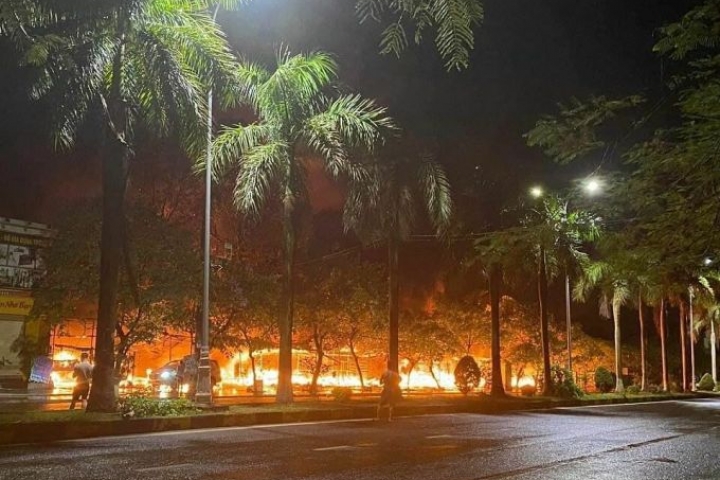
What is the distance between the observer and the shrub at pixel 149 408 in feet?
53.6

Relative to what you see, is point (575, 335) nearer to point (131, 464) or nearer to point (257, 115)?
point (257, 115)

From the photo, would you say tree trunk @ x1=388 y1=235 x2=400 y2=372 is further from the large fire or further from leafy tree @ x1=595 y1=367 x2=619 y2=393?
leafy tree @ x1=595 y1=367 x2=619 y2=393

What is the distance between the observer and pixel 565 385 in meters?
35.0

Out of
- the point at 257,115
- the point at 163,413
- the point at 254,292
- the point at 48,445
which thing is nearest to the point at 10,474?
the point at 48,445

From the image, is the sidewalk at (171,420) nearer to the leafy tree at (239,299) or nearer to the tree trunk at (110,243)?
the tree trunk at (110,243)

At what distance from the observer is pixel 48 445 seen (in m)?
13.1

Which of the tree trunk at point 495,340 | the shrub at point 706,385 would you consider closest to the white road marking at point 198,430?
the tree trunk at point 495,340

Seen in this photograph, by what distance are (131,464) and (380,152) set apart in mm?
16147

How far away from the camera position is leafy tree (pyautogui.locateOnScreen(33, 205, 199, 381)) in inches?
848

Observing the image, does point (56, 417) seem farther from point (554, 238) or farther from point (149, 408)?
point (554, 238)

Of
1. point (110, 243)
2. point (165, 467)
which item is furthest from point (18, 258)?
point (165, 467)

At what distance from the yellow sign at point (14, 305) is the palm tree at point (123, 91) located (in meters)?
17.8

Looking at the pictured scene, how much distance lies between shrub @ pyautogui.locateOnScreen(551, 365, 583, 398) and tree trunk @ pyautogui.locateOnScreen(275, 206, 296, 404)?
17.4 metres

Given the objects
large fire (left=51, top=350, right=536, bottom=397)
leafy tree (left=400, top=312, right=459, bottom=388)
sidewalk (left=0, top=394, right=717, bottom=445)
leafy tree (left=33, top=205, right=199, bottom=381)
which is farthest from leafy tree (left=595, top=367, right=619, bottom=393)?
leafy tree (left=33, top=205, right=199, bottom=381)
